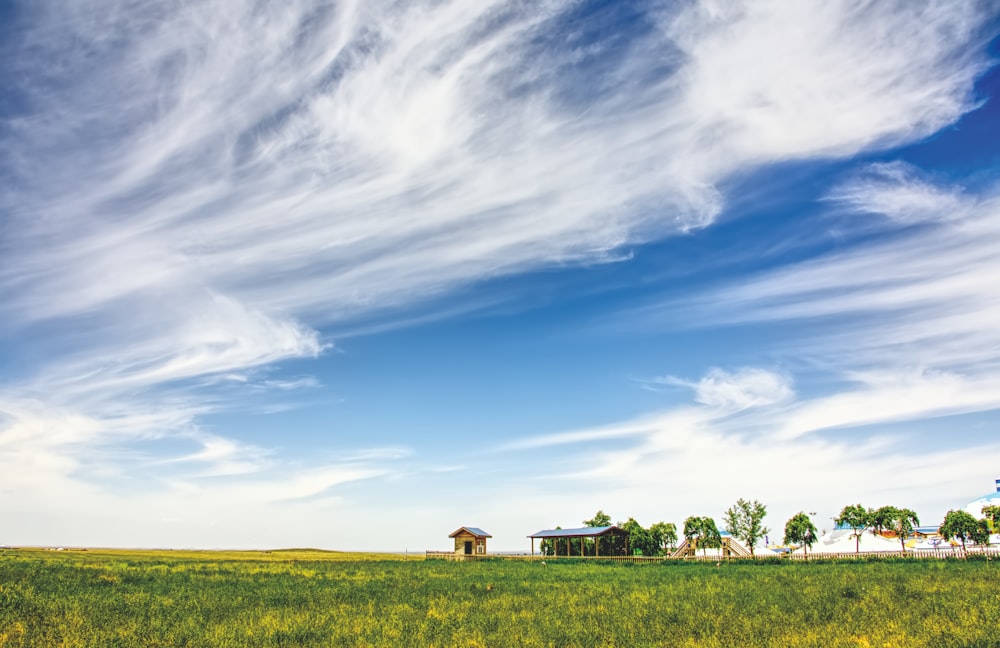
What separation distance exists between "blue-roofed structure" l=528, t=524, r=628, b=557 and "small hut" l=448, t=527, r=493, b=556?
681 cm

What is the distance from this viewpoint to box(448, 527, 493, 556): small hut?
7894 cm

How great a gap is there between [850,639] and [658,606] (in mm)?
6152

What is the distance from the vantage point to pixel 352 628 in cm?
1552

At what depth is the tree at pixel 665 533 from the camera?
77938mm

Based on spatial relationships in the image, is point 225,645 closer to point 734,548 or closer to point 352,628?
point 352,628

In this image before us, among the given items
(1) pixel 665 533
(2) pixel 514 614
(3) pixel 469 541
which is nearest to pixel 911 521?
(1) pixel 665 533

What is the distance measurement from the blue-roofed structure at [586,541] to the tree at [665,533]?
4441 mm

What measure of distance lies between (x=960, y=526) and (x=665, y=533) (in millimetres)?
41357

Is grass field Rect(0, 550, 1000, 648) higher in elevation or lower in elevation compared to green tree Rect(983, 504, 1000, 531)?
higher

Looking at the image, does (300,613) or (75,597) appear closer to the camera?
(300,613)

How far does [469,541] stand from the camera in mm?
79438

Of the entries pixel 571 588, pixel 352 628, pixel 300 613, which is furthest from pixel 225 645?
pixel 571 588

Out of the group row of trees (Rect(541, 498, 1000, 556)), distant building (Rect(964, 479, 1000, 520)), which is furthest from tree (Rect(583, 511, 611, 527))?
distant building (Rect(964, 479, 1000, 520))

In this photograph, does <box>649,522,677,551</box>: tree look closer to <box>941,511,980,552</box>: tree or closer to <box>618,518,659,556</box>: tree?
<box>618,518,659,556</box>: tree
